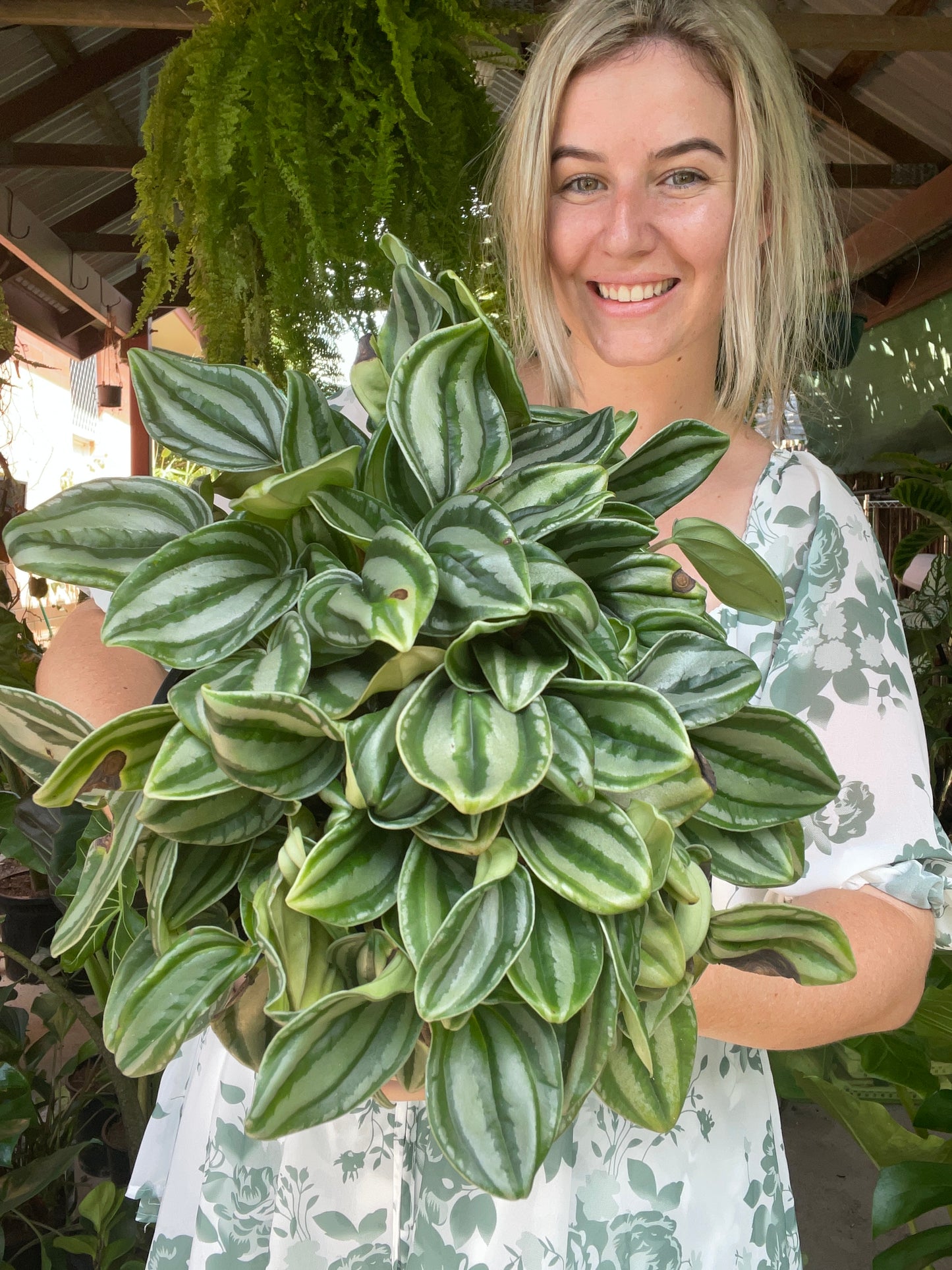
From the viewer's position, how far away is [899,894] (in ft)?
2.44

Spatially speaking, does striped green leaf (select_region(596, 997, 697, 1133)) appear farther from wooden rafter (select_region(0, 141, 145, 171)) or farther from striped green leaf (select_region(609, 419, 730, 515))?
wooden rafter (select_region(0, 141, 145, 171))

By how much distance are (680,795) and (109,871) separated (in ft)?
0.71

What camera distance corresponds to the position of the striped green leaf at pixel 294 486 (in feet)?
1.13

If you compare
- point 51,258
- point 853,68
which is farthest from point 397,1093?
point 51,258

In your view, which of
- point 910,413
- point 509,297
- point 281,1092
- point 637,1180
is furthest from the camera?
point 910,413

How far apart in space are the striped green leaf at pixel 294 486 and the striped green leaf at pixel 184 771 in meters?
0.08

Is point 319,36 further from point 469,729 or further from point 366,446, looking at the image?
point 469,729

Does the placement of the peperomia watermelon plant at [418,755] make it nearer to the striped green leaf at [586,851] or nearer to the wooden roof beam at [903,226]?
the striped green leaf at [586,851]

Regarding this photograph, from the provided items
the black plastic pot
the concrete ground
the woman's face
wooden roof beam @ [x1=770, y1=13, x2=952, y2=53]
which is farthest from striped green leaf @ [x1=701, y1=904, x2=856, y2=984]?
the black plastic pot

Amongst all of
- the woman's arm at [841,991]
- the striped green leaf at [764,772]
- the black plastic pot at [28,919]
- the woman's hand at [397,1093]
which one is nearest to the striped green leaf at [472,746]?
the striped green leaf at [764,772]

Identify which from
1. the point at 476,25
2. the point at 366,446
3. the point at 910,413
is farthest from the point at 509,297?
the point at 910,413

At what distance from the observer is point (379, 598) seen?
354 millimetres

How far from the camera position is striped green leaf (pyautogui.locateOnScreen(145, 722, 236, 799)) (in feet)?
1.12

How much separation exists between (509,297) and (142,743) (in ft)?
2.53
